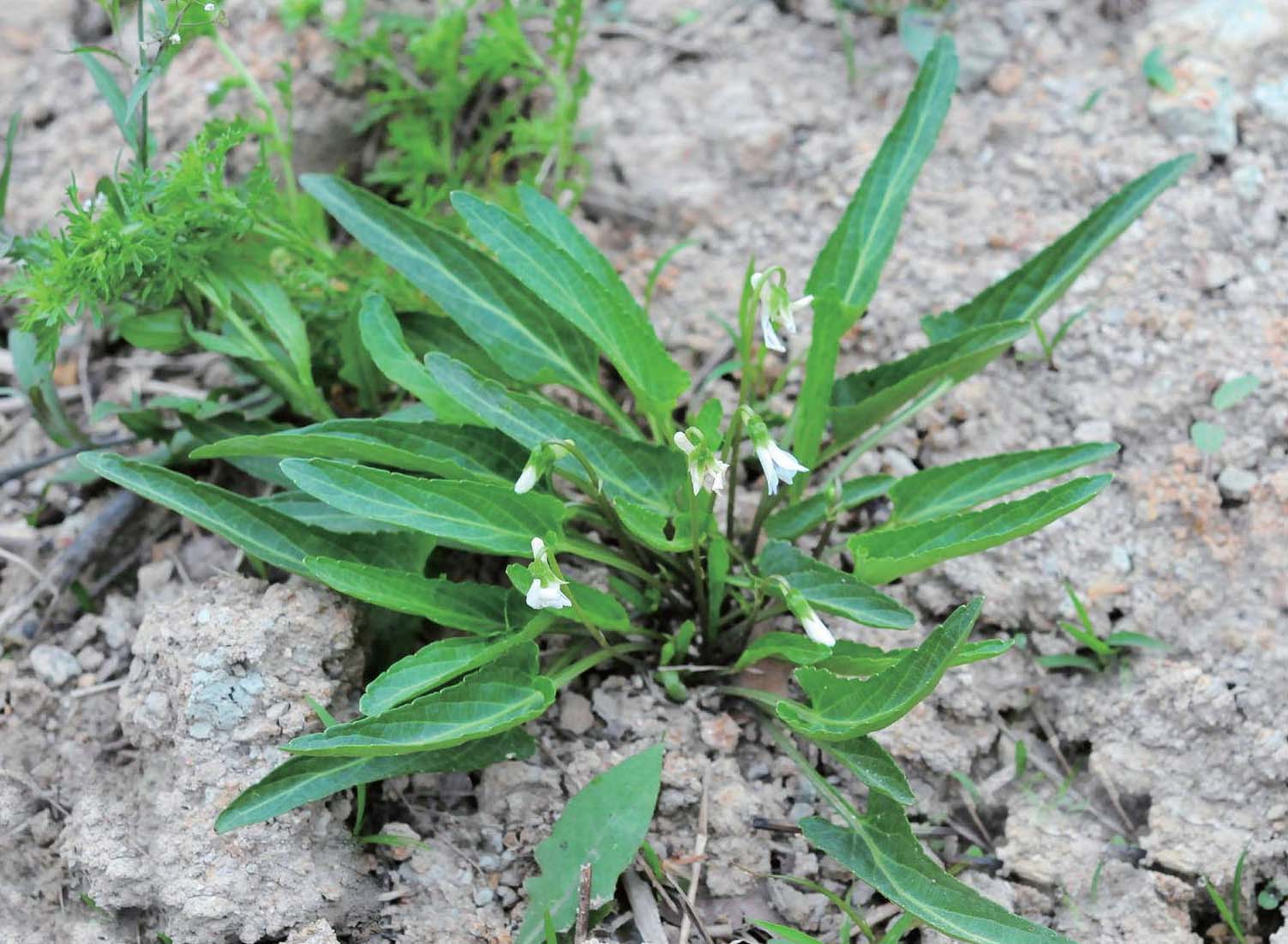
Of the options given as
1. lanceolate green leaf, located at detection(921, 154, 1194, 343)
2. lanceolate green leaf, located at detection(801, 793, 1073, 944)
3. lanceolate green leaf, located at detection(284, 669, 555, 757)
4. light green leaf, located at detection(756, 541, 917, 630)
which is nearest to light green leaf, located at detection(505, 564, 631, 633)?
lanceolate green leaf, located at detection(284, 669, 555, 757)

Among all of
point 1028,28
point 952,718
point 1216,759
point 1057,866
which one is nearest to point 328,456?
point 952,718

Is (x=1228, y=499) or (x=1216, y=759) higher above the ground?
(x=1228, y=499)

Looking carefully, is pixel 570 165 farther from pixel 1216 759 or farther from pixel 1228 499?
pixel 1216 759

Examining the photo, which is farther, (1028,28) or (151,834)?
(1028,28)

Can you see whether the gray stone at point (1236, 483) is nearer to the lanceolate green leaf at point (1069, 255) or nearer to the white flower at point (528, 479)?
the lanceolate green leaf at point (1069, 255)

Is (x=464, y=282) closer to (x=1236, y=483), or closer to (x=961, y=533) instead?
(x=961, y=533)

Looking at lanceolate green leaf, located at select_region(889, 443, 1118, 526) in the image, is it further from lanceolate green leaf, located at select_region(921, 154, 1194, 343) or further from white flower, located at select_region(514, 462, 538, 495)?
white flower, located at select_region(514, 462, 538, 495)
